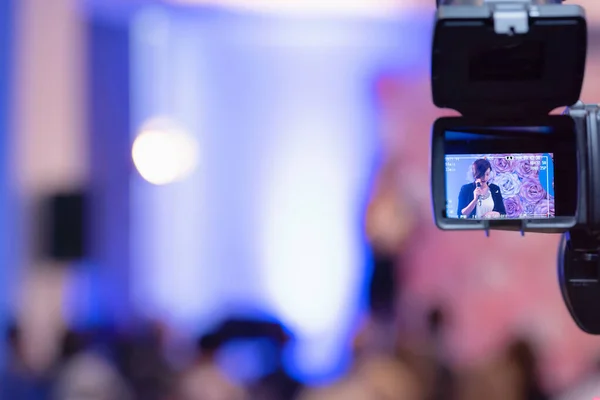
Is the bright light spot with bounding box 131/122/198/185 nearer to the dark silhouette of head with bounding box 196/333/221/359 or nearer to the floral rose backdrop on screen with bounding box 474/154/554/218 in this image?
the dark silhouette of head with bounding box 196/333/221/359

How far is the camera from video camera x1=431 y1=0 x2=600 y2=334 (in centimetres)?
129

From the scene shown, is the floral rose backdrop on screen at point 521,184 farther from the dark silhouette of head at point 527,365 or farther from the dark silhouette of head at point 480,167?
the dark silhouette of head at point 527,365

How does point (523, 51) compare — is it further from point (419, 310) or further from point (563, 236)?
point (419, 310)

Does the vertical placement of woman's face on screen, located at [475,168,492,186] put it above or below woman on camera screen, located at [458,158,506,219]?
above

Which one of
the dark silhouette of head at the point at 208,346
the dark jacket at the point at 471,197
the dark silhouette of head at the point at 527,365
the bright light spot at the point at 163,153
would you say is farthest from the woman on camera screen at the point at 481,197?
the bright light spot at the point at 163,153

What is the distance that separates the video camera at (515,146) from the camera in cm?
129

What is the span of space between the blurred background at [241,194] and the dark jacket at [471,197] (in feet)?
12.8

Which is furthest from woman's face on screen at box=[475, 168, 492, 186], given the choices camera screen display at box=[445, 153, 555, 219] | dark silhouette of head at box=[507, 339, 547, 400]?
dark silhouette of head at box=[507, 339, 547, 400]

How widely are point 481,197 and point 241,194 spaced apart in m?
5.27

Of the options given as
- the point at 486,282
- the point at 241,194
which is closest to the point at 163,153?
the point at 241,194

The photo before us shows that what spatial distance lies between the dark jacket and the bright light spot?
16.9ft

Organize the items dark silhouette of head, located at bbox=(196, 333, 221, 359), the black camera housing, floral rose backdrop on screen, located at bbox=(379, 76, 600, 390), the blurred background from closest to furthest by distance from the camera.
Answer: the black camera housing, dark silhouette of head, located at bbox=(196, 333, 221, 359), the blurred background, floral rose backdrop on screen, located at bbox=(379, 76, 600, 390)

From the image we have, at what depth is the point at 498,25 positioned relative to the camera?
119cm

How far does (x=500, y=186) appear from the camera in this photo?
1323mm
